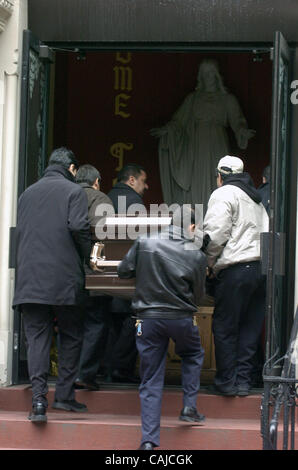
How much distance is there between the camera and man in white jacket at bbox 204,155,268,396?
29.7 feet

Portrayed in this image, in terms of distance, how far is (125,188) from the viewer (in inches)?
387

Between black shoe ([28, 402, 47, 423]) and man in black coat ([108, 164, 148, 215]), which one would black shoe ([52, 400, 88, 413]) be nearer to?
black shoe ([28, 402, 47, 423])

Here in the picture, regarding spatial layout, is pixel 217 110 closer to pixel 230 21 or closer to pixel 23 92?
pixel 230 21

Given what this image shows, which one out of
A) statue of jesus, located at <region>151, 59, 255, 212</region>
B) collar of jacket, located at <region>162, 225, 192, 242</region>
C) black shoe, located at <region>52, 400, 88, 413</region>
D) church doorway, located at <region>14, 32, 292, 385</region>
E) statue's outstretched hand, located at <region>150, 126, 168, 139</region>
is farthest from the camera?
church doorway, located at <region>14, 32, 292, 385</region>

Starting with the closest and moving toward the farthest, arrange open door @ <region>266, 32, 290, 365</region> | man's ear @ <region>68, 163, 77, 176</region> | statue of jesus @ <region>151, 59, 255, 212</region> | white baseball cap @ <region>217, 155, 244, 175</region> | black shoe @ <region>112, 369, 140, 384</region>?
1. open door @ <region>266, 32, 290, 365</region>
2. man's ear @ <region>68, 163, 77, 176</region>
3. white baseball cap @ <region>217, 155, 244, 175</region>
4. black shoe @ <region>112, 369, 140, 384</region>
5. statue of jesus @ <region>151, 59, 255, 212</region>

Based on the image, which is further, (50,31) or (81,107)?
(81,107)

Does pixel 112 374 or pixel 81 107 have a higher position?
pixel 81 107

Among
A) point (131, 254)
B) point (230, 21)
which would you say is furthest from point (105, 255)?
point (230, 21)

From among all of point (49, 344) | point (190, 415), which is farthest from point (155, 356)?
point (49, 344)

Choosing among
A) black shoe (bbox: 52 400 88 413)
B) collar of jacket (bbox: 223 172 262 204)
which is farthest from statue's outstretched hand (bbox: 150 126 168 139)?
black shoe (bbox: 52 400 88 413)

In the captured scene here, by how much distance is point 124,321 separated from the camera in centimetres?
972

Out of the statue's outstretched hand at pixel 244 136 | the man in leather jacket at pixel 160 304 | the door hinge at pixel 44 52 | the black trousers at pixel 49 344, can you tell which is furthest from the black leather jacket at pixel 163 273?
the statue's outstretched hand at pixel 244 136

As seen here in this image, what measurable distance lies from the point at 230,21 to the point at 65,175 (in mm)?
2098

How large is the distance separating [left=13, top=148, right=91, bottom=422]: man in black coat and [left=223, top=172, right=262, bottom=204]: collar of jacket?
127 cm
